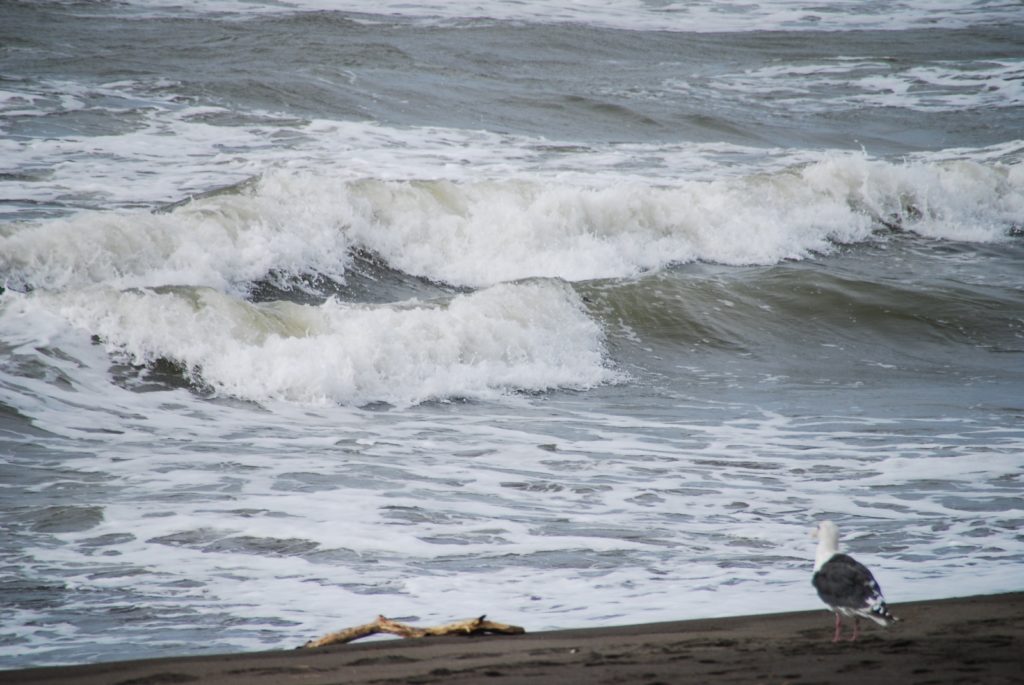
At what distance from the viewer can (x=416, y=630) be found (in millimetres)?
4469

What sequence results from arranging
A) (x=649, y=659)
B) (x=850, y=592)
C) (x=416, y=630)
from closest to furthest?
(x=649, y=659) < (x=850, y=592) < (x=416, y=630)

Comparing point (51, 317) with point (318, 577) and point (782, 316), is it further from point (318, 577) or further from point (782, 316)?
point (782, 316)

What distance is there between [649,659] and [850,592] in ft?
2.55

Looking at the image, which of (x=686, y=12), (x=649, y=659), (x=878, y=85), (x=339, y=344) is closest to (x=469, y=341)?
(x=339, y=344)

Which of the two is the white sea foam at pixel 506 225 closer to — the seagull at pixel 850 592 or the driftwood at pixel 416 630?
the driftwood at pixel 416 630

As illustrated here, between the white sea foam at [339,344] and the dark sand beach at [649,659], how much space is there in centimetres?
542

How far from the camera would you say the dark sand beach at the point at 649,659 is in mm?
3582

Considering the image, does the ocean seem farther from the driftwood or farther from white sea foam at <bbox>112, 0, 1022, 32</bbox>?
white sea foam at <bbox>112, 0, 1022, 32</bbox>

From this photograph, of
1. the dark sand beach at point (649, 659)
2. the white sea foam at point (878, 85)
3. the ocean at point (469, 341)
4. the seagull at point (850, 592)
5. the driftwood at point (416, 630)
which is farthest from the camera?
the white sea foam at point (878, 85)

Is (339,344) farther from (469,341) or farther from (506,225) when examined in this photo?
(506,225)

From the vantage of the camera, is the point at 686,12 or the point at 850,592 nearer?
the point at 850,592

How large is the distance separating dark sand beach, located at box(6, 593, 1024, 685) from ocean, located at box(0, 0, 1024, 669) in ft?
1.39

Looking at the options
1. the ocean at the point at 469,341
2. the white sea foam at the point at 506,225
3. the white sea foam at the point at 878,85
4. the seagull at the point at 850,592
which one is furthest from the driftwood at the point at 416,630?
the white sea foam at the point at 878,85

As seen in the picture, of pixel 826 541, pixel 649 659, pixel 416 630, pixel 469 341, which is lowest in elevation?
pixel 469 341
